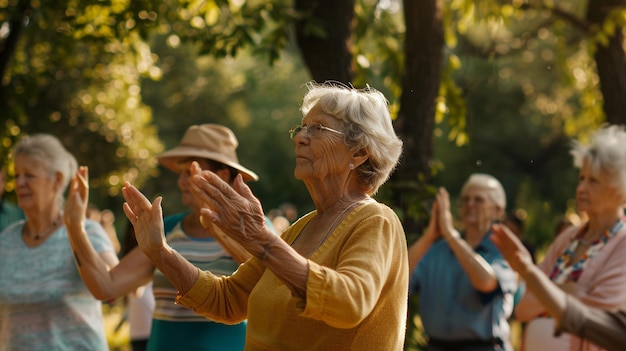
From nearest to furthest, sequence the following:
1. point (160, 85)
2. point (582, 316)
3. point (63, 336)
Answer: point (582, 316), point (63, 336), point (160, 85)

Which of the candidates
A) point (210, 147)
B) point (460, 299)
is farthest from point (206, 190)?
point (460, 299)

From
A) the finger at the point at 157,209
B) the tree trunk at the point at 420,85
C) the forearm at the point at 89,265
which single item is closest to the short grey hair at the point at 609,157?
the tree trunk at the point at 420,85

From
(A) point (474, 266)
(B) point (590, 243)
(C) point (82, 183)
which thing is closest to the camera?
(C) point (82, 183)

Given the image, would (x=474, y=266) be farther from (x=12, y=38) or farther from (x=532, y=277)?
(x=12, y=38)

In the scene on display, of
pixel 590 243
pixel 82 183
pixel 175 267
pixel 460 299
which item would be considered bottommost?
pixel 460 299

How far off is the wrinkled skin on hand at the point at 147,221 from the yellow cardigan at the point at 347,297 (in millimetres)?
382

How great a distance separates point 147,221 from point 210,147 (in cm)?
220

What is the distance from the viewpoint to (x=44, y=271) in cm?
570

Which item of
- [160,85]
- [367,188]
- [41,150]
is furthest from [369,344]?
[160,85]

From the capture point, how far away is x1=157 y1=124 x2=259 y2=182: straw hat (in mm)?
5969

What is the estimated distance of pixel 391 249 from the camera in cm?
351

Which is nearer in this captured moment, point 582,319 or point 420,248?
point 582,319

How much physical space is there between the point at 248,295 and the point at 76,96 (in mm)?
12736

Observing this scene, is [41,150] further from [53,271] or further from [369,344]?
[369,344]
